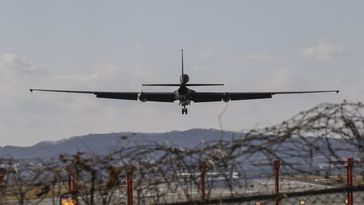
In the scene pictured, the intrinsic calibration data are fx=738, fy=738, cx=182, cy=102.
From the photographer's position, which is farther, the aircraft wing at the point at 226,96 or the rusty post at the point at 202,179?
the aircraft wing at the point at 226,96

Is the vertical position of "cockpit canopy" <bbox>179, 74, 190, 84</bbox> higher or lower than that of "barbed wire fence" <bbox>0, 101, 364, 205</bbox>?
higher

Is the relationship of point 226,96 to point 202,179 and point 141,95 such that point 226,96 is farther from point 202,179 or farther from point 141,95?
point 202,179

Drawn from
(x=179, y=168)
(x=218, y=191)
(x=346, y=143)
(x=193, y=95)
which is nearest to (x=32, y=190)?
(x=179, y=168)

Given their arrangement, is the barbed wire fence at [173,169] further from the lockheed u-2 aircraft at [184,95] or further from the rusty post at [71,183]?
the lockheed u-2 aircraft at [184,95]

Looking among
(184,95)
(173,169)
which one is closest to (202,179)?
(173,169)

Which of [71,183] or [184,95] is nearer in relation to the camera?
[71,183]

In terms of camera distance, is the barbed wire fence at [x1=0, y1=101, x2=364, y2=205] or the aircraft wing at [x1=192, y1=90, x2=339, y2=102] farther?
the aircraft wing at [x1=192, y1=90, x2=339, y2=102]

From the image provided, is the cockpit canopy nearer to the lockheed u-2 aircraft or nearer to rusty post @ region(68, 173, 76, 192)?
the lockheed u-2 aircraft

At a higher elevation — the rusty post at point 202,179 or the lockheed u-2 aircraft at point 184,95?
the lockheed u-2 aircraft at point 184,95

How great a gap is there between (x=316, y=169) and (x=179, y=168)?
1164 mm

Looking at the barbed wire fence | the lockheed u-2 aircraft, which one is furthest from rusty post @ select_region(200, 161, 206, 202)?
the lockheed u-2 aircraft

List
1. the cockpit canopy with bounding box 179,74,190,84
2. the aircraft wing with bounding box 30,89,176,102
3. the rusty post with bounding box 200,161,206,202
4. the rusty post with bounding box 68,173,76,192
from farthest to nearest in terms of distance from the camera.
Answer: the aircraft wing with bounding box 30,89,176,102
the cockpit canopy with bounding box 179,74,190,84
the rusty post with bounding box 200,161,206,202
the rusty post with bounding box 68,173,76,192

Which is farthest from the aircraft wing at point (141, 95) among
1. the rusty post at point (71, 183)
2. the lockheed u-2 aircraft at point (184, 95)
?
the rusty post at point (71, 183)

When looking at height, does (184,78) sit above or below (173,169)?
above
